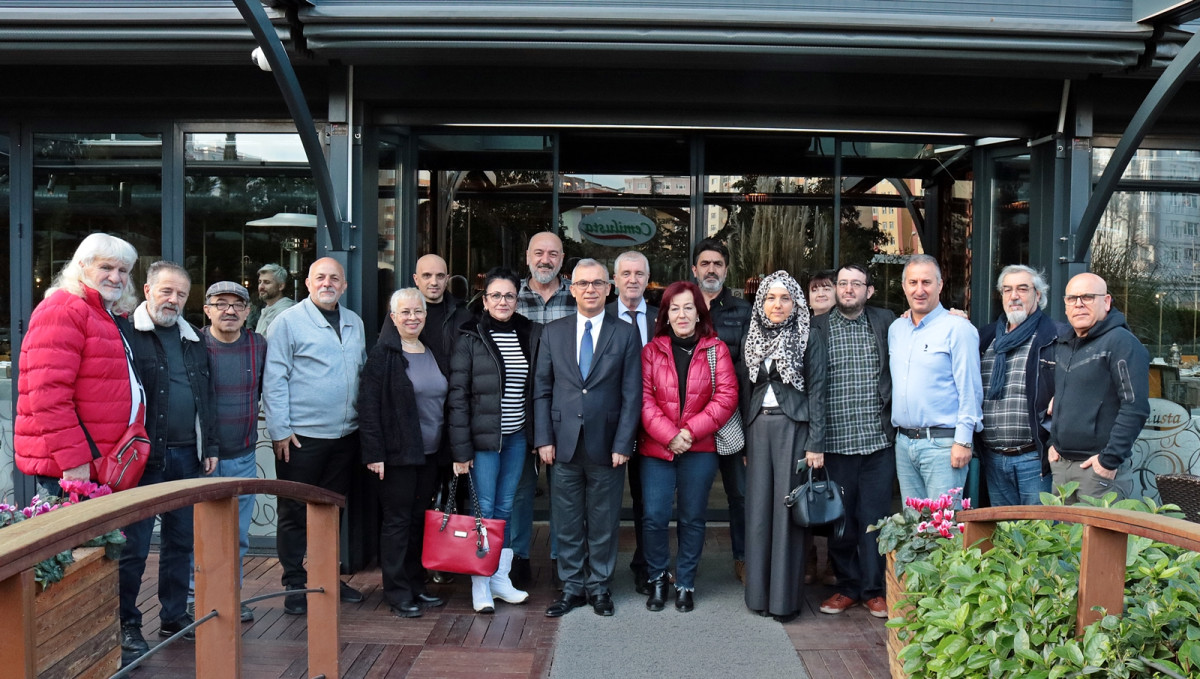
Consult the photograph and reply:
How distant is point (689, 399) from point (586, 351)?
2.01 ft

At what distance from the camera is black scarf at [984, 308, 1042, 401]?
15.1 feet

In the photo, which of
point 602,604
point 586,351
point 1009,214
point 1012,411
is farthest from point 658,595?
point 1009,214

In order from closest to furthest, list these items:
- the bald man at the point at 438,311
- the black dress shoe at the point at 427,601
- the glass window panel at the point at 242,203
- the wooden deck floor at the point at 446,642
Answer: the wooden deck floor at the point at 446,642 < the black dress shoe at the point at 427,601 < the bald man at the point at 438,311 < the glass window panel at the point at 242,203

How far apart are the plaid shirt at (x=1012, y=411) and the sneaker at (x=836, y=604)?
1151 millimetres

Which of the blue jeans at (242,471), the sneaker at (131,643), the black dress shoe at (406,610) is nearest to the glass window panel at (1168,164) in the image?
the black dress shoe at (406,610)

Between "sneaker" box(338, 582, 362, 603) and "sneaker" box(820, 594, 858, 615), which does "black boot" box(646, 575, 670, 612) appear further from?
"sneaker" box(338, 582, 362, 603)

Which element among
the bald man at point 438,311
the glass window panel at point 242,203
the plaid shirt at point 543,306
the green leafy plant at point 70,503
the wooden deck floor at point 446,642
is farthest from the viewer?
the glass window panel at point 242,203

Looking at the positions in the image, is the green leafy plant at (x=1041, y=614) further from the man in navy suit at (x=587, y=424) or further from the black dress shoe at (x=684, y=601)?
the man in navy suit at (x=587, y=424)

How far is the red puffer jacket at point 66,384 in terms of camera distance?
3.67m

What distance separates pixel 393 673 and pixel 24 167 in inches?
175

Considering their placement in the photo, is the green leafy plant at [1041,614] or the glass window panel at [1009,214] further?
the glass window panel at [1009,214]

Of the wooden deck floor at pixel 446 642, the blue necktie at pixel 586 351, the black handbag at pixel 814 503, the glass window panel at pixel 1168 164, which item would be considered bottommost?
the wooden deck floor at pixel 446 642

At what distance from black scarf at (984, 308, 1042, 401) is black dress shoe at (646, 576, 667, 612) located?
2022mm

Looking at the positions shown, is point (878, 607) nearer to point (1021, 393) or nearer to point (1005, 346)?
point (1021, 393)
